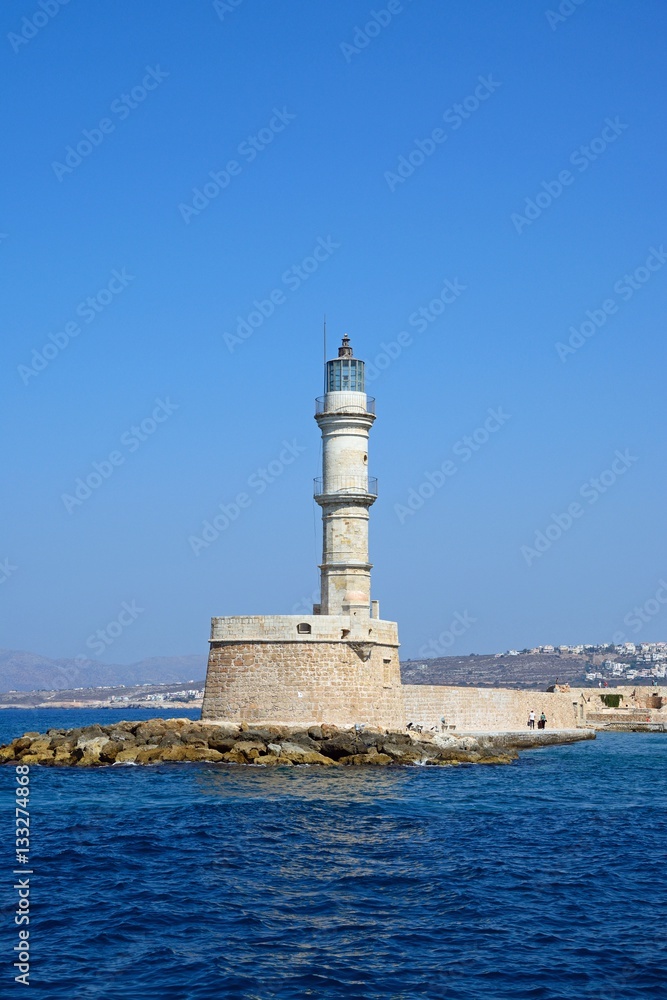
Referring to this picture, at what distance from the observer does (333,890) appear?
13484mm

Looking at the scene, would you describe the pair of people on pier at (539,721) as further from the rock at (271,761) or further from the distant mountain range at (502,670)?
the distant mountain range at (502,670)

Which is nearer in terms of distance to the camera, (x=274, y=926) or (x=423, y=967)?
(x=423, y=967)

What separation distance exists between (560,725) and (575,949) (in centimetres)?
3314

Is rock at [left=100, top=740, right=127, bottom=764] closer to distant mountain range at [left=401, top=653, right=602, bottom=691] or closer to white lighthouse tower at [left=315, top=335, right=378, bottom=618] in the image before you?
white lighthouse tower at [left=315, top=335, right=378, bottom=618]

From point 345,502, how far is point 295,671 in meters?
4.89

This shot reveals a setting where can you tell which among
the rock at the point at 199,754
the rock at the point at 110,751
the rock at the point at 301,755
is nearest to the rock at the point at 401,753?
the rock at the point at 301,755

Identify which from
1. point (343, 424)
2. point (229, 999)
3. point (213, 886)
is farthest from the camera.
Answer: point (343, 424)

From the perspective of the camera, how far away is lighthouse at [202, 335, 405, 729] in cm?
2725

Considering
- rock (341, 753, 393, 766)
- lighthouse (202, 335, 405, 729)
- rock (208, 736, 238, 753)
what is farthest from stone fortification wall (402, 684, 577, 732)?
rock (208, 736, 238, 753)

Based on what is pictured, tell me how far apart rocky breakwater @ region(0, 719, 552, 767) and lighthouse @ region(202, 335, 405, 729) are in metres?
0.89

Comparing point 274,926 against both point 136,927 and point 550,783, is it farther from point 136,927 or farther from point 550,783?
point 550,783

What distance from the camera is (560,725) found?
43.7 meters

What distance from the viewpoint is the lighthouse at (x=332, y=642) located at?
89.4 ft

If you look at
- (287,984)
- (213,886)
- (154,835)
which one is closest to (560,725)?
(154,835)
